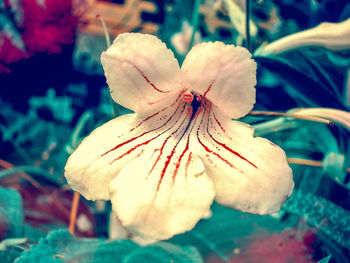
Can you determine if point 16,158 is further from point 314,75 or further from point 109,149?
point 314,75

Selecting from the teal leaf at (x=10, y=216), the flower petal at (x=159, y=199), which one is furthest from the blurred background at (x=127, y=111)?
the flower petal at (x=159, y=199)

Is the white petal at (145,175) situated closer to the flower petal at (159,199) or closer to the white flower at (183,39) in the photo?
the flower petal at (159,199)

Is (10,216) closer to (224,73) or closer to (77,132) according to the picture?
(77,132)

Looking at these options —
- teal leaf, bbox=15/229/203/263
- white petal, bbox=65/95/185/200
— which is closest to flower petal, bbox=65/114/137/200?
white petal, bbox=65/95/185/200

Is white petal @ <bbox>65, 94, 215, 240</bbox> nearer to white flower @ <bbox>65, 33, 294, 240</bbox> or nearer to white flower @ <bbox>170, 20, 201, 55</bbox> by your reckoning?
white flower @ <bbox>65, 33, 294, 240</bbox>

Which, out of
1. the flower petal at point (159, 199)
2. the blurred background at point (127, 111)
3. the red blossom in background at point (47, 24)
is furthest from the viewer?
the red blossom in background at point (47, 24)

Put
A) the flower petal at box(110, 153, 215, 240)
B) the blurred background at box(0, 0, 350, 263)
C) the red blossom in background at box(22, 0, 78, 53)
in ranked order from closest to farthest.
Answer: the flower petal at box(110, 153, 215, 240), the blurred background at box(0, 0, 350, 263), the red blossom in background at box(22, 0, 78, 53)

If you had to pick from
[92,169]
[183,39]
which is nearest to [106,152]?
[92,169]
